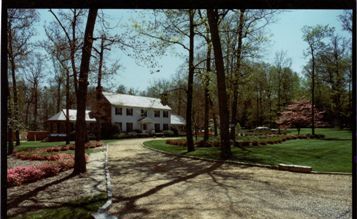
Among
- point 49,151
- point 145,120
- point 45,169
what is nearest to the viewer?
point 49,151

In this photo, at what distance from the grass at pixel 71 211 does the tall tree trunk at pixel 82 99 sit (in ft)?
6.49

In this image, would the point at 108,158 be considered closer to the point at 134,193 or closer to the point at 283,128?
the point at 134,193

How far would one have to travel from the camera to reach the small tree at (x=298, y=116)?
3.74 m

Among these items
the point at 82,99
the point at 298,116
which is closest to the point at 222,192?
the point at 298,116

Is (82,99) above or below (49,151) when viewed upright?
above

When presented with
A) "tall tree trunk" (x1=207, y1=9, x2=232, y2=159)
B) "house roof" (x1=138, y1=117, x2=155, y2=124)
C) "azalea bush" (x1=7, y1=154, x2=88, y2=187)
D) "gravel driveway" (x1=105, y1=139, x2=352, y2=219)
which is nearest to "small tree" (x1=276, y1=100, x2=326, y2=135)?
"gravel driveway" (x1=105, y1=139, x2=352, y2=219)

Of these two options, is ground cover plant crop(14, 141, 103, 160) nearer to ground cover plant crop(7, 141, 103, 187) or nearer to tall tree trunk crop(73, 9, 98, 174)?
ground cover plant crop(7, 141, 103, 187)

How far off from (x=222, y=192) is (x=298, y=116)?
1974 mm

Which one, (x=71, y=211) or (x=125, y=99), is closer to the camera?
(x=71, y=211)

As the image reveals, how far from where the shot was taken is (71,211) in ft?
15.0

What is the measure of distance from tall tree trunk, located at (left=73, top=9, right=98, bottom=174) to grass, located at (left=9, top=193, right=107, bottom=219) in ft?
6.49

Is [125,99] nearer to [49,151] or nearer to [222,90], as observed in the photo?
[222,90]

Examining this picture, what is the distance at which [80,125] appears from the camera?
24.4 feet

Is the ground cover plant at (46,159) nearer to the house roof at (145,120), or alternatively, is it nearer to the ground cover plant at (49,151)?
the ground cover plant at (49,151)
